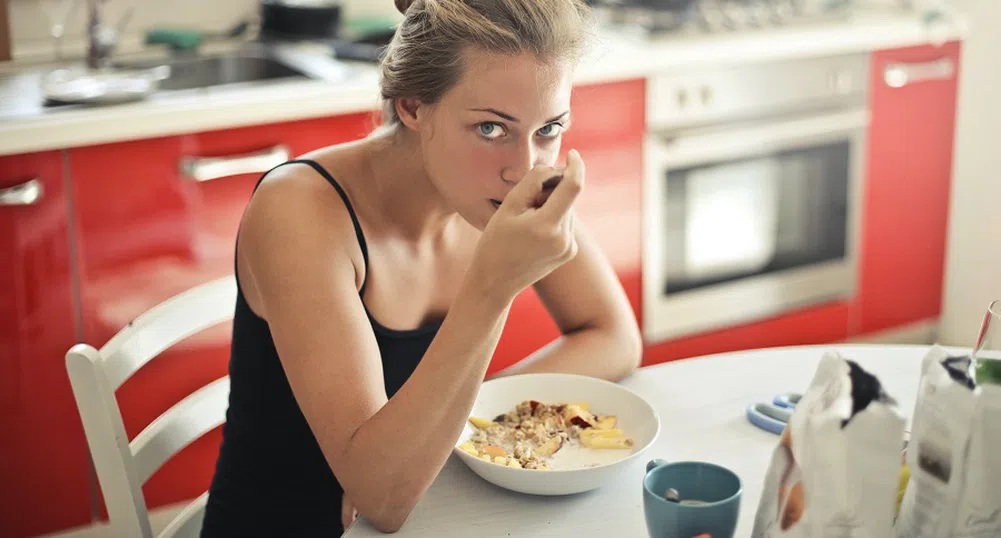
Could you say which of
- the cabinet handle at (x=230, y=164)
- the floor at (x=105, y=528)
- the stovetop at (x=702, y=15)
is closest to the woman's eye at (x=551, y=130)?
the cabinet handle at (x=230, y=164)

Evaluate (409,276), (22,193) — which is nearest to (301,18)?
(22,193)

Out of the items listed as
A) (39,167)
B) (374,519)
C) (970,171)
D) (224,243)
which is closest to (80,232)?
(39,167)

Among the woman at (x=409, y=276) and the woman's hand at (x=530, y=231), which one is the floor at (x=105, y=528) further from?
the woman's hand at (x=530, y=231)

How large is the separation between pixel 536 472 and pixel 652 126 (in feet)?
5.53

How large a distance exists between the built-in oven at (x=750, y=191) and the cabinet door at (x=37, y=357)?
1.33 m

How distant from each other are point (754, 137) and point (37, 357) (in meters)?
1.71

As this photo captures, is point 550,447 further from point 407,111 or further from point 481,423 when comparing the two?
point 407,111

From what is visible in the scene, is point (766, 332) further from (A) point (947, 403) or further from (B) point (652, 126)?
(A) point (947, 403)

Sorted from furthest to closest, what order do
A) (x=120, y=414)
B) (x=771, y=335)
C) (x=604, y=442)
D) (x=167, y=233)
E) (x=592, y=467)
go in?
(x=771, y=335)
(x=167, y=233)
(x=120, y=414)
(x=604, y=442)
(x=592, y=467)

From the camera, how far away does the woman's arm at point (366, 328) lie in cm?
→ 102

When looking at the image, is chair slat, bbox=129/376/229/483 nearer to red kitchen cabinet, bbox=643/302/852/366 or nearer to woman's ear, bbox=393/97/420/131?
woman's ear, bbox=393/97/420/131

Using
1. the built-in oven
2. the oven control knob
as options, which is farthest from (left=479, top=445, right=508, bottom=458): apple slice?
the oven control knob

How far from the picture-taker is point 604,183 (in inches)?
103

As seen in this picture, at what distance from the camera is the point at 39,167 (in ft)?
6.61
